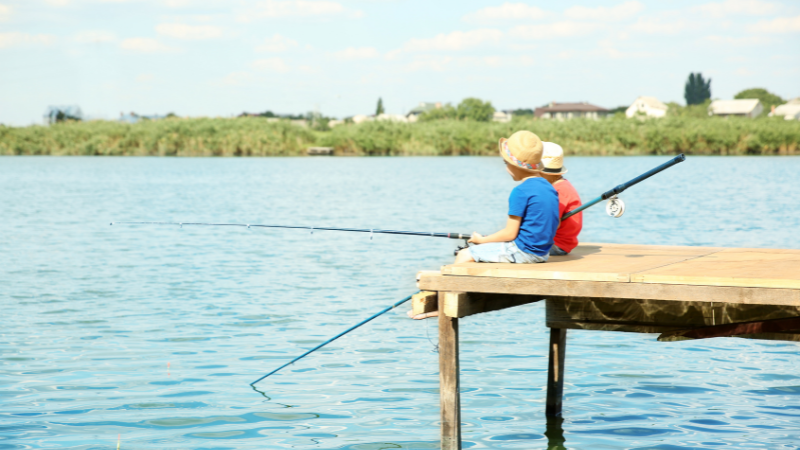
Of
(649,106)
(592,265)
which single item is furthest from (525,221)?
(649,106)

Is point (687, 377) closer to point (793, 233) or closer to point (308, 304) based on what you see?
point (308, 304)

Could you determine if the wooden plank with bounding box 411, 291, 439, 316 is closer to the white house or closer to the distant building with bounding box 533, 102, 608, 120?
the white house

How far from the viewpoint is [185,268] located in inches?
565

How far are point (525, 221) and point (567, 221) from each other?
0.60m

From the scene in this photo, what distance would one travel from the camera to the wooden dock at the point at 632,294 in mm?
4840

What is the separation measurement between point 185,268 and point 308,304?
12.5ft

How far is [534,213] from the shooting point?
5.60 meters

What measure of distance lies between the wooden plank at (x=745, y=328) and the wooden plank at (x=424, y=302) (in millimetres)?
1509

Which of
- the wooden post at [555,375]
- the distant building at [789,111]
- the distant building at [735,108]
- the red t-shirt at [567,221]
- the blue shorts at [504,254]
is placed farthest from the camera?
the distant building at [789,111]

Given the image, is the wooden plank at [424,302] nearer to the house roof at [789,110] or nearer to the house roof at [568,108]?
the house roof at [789,110]

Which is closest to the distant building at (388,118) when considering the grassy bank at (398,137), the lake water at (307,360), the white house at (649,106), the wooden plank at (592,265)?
the grassy bank at (398,137)

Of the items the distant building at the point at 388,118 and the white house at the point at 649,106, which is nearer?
the distant building at the point at 388,118

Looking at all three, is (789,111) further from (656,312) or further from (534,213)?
(534,213)

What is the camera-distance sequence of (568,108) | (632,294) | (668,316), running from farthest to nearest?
1. (568,108)
2. (668,316)
3. (632,294)
